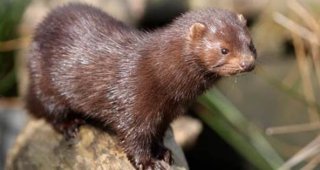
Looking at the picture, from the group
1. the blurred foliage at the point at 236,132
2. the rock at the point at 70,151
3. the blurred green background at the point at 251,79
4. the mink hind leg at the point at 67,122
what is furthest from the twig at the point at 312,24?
the mink hind leg at the point at 67,122

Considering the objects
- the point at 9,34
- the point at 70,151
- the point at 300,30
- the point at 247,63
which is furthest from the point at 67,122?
the point at 9,34

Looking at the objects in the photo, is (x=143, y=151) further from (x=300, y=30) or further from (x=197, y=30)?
(x=300, y=30)

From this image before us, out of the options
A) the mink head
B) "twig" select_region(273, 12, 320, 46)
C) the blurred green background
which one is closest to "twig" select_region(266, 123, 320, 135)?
the blurred green background

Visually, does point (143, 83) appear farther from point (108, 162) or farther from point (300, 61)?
point (300, 61)

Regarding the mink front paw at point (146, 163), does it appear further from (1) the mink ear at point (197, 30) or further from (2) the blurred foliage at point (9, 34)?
(2) the blurred foliage at point (9, 34)

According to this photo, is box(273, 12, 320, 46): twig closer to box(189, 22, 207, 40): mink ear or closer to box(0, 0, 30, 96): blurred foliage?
box(189, 22, 207, 40): mink ear

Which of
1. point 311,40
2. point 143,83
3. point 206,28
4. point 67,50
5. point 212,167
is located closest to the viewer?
point 206,28

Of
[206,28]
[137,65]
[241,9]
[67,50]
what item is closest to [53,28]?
[67,50]
